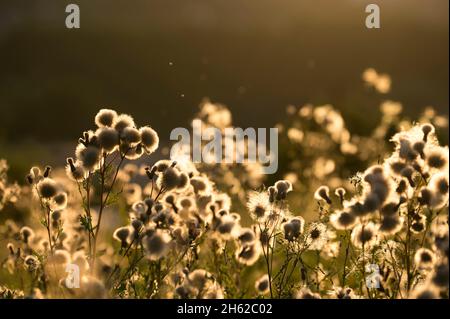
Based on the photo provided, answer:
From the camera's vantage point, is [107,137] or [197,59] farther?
[197,59]

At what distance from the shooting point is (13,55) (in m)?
21.8

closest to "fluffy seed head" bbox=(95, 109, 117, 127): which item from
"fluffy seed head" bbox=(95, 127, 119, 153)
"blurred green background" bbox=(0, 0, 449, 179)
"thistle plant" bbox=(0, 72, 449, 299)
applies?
"thistle plant" bbox=(0, 72, 449, 299)

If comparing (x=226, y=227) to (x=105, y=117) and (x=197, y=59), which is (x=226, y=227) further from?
(x=197, y=59)

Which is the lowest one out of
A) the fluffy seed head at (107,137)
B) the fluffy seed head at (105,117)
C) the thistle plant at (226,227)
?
the thistle plant at (226,227)

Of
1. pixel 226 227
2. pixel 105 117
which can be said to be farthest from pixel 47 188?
pixel 226 227

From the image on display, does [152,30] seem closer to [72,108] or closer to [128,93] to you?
[128,93]

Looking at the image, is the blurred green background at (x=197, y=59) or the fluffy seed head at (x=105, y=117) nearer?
the fluffy seed head at (x=105, y=117)

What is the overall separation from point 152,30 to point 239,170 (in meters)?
16.0

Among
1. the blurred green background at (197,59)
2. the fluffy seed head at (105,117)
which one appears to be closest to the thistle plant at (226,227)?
the fluffy seed head at (105,117)

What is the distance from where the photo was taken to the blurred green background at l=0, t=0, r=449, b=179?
1822 cm

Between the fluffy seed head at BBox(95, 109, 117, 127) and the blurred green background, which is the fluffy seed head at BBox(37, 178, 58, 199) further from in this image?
the blurred green background

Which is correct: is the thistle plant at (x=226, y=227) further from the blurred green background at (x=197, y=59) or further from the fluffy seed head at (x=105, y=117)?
the blurred green background at (x=197, y=59)

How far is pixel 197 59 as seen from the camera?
73.2ft

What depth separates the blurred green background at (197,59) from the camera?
59.8 ft
